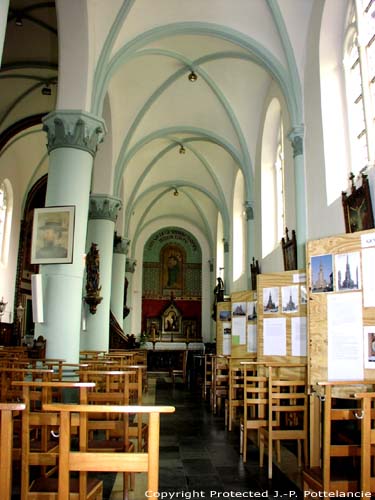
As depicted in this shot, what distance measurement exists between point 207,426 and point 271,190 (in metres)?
7.14

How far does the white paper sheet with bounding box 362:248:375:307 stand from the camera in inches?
167

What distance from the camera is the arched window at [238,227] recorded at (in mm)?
17330

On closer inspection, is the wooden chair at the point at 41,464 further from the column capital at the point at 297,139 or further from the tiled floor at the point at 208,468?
the column capital at the point at 297,139

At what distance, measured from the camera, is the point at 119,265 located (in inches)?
717

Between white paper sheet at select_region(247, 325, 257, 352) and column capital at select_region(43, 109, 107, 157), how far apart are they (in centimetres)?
478

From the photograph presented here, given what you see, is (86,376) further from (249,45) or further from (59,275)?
(249,45)

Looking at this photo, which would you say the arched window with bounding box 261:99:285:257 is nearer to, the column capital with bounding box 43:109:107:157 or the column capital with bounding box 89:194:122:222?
the column capital with bounding box 89:194:122:222

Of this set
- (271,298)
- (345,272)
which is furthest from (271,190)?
(345,272)

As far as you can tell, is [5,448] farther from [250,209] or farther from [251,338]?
A: [250,209]

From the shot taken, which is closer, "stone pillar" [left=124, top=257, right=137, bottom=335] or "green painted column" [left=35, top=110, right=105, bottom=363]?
"green painted column" [left=35, top=110, right=105, bottom=363]

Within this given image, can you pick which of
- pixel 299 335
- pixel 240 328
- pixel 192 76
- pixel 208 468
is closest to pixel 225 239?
pixel 192 76

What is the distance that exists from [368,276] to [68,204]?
5.69m

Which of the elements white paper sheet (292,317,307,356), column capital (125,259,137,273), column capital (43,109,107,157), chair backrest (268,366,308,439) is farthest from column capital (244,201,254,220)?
column capital (125,259,137,273)

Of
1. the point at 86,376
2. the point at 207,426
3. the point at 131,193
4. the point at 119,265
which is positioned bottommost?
the point at 207,426
